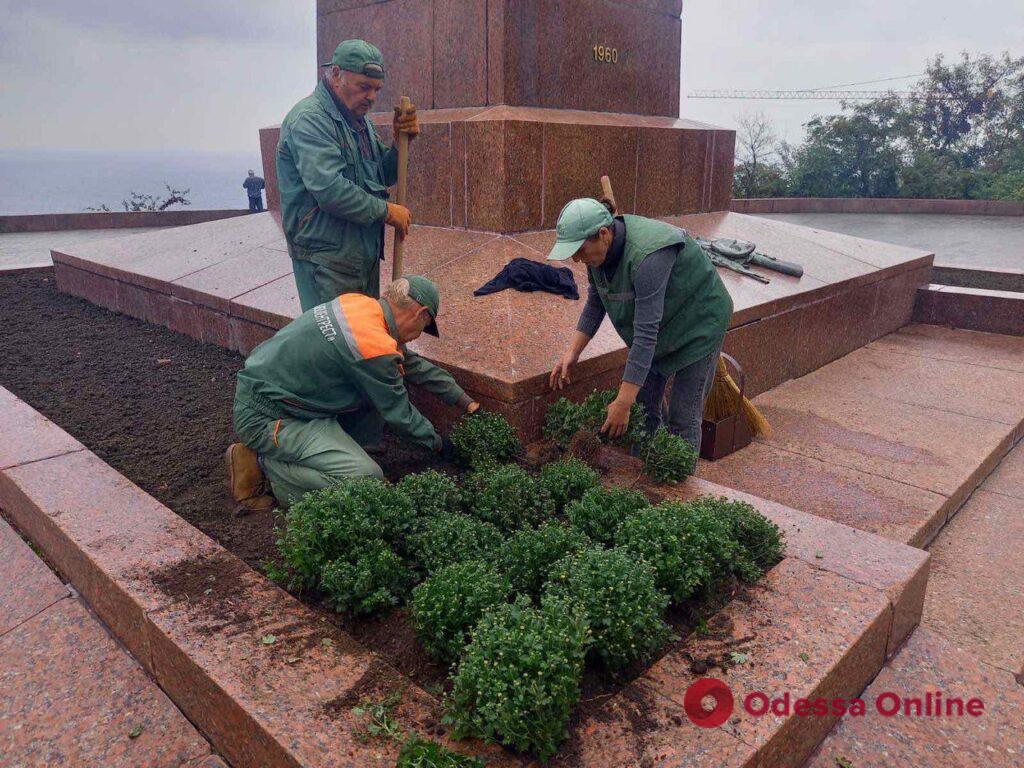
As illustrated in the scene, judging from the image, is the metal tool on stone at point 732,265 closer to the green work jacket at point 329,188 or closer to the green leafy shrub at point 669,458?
the green work jacket at point 329,188

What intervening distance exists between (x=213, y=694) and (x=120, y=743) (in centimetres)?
44

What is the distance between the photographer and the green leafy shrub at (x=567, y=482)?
354 centimetres

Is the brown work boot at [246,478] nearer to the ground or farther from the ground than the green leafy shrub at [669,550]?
nearer to the ground

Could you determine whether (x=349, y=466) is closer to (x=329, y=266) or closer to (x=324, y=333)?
(x=324, y=333)

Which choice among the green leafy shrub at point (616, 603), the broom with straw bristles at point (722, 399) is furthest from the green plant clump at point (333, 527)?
the broom with straw bristles at point (722, 399)

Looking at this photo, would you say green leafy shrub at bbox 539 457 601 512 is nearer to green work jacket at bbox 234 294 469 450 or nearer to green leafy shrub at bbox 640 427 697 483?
green leafy shrub at bbox 640 427 697 483

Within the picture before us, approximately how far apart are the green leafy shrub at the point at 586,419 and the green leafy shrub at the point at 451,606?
1.49 meters

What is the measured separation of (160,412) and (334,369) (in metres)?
2.09

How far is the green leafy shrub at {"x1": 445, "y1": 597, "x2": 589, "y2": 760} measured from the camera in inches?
82.0

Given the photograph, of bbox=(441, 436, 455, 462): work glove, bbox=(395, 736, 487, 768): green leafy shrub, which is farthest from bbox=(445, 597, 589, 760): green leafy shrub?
bbox=(441, 436, 455, 462): work glove

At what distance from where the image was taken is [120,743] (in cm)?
261

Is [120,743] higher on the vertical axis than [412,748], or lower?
lower

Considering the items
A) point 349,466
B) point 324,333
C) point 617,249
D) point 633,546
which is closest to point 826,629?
point 633,546

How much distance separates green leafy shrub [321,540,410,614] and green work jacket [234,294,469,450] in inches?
37.1
